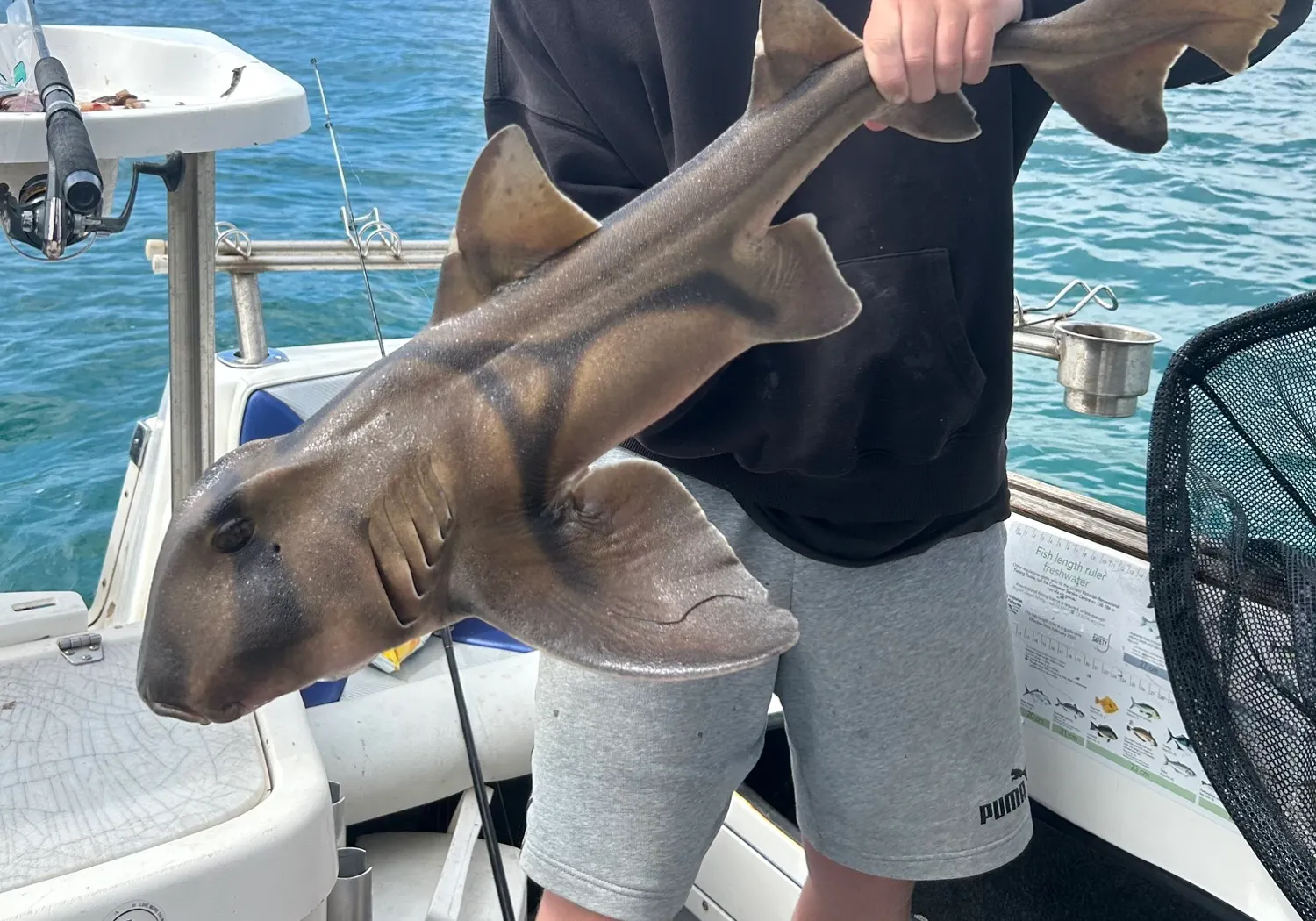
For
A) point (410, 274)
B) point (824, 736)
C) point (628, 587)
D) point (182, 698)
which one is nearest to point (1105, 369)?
point (824, 736)

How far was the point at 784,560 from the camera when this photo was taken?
1592 millimetres

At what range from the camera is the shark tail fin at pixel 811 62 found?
1.02m

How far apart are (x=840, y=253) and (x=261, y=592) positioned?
83cm

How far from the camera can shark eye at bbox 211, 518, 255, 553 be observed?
960 millimetres

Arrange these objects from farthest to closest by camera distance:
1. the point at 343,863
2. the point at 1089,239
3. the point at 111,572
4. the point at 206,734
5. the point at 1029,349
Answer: the point at 1089,239
the point at 111,572
the point at 1029,349
the point at 343,863
the point at 206,734

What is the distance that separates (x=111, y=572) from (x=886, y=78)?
3.10m

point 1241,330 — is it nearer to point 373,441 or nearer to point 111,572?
point 373,441

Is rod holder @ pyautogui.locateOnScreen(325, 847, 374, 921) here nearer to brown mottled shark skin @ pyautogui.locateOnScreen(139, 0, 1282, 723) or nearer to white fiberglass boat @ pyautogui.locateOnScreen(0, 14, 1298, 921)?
white fiberglass boat @ pyautogui.locateOnScreen(0, 14, 1298, 921)

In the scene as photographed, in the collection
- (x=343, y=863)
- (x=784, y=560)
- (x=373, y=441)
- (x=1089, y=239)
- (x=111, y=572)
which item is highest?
(x=373, y=441)

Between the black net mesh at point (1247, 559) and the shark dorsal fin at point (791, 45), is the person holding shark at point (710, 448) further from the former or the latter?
the black net mesh at point (1247, 559)

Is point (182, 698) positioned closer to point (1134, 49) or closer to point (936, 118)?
point (936, 118)

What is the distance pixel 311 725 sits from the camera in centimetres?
254

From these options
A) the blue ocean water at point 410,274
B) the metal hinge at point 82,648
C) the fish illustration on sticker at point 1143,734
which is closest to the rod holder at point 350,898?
the metal hinge at point 82,648

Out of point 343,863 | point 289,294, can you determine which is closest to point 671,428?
point 343,863
